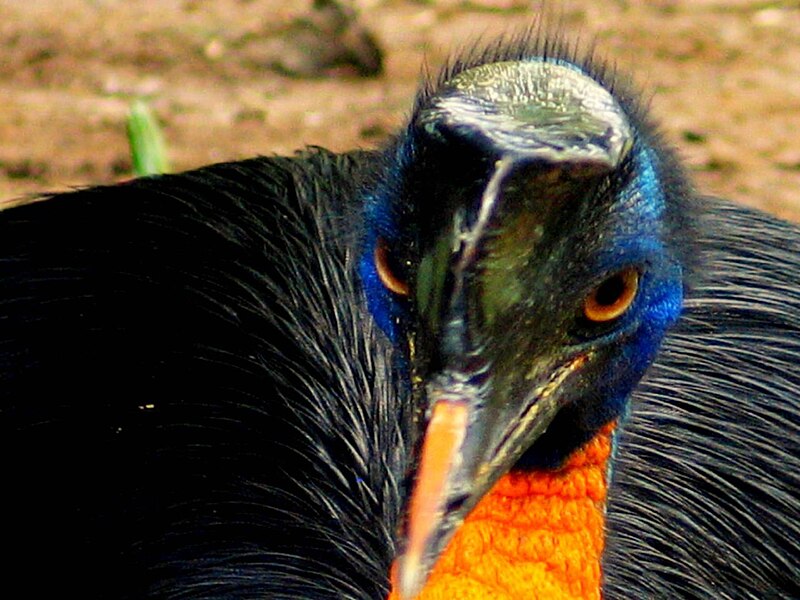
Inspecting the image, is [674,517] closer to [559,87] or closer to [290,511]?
[290,511]

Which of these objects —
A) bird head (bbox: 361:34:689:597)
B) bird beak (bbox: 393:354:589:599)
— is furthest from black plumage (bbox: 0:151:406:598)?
bird beak (bbox: 393:354:589:599)

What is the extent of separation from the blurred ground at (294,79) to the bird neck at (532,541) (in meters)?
3.02

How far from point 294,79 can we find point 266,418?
133 inches

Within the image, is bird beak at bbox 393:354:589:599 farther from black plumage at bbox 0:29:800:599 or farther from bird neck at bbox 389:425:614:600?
black plumage at bbox 0:29:800:599

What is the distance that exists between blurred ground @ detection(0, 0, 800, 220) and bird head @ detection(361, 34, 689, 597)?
10.4 ft

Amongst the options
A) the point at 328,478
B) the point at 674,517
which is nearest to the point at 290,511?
the point at 328,478

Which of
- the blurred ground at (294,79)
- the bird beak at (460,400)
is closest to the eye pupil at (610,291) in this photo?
the bird beak at (460,400)

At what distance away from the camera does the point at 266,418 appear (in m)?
3.10

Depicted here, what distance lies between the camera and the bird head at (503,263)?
212cm

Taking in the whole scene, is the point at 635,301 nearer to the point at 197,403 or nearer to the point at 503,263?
the point at 503,263

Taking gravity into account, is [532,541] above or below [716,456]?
above

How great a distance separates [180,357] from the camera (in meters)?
3.18

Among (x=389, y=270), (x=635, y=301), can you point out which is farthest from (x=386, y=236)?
(x=635, y=301)

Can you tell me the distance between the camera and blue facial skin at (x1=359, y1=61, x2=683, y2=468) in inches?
90.4
